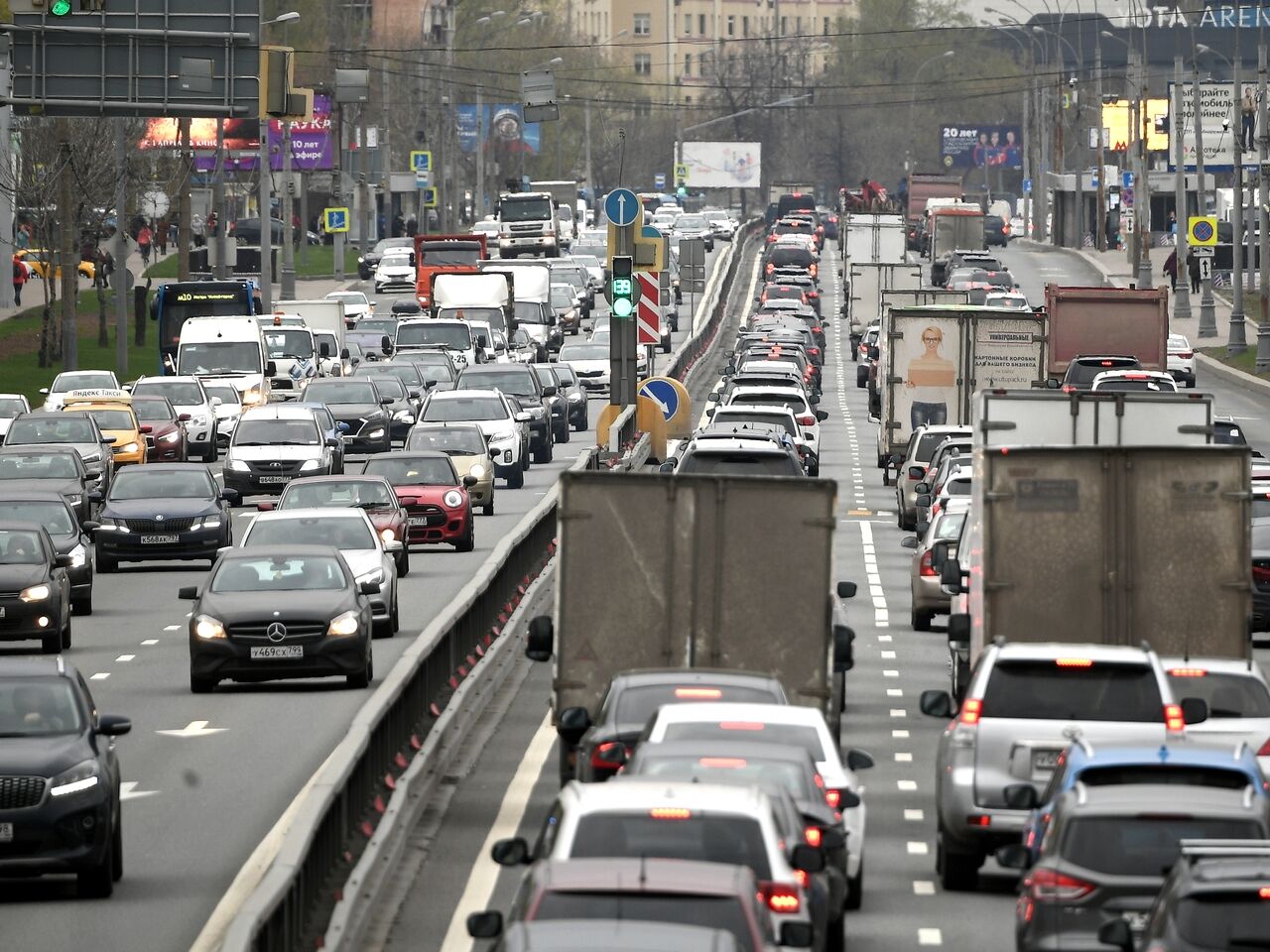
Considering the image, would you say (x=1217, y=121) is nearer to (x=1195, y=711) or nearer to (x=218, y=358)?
(x=218, y=358)

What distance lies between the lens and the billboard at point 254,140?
337ft

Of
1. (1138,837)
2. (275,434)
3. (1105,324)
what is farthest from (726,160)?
(1138,837)

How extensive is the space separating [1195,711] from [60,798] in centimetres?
620

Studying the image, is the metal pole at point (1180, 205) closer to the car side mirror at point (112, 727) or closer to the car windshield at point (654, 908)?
the car side mirror at point (112, 727)

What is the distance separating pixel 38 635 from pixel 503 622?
4.43 m

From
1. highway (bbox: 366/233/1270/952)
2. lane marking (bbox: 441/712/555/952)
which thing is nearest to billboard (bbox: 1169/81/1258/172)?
highway (bbox: 366/233/1270/952)

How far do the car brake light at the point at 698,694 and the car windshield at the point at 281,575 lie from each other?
9714 mm

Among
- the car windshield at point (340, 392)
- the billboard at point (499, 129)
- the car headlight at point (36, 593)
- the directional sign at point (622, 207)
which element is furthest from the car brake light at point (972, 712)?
the billboard at point (499, 129)

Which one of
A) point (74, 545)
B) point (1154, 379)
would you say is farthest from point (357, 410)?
point (74, 545)

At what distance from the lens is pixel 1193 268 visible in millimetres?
101188

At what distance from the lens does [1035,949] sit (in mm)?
12422

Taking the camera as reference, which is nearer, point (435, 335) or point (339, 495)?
point (339, 495)

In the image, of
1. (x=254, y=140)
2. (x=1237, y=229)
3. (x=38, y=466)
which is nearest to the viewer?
(x=38, y=466)

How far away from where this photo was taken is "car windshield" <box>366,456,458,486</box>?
38844mm
